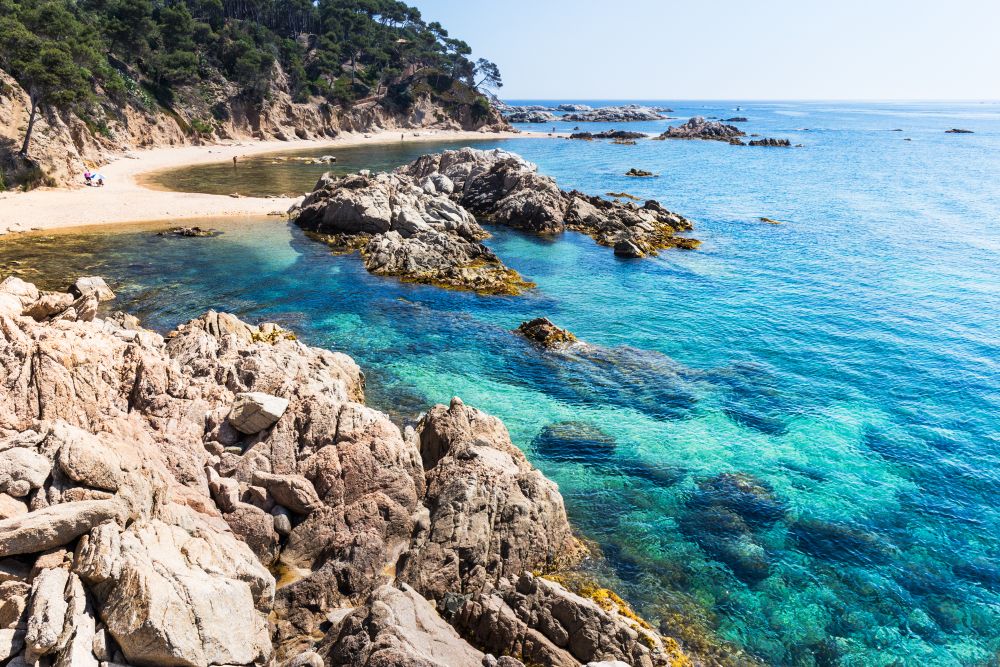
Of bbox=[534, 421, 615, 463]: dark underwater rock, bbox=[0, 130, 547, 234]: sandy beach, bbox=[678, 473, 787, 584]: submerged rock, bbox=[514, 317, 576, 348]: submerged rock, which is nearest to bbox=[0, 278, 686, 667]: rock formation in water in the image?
bbox=[534, 421, 615, 463]: dark underwater rock

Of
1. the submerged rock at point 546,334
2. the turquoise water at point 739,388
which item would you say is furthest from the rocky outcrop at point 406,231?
the submerged rock at point 546,334

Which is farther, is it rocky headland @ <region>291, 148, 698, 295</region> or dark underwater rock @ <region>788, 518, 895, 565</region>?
rocky headland @ <region>291, 148, 698, 295</region>

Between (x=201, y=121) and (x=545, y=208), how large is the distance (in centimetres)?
7951

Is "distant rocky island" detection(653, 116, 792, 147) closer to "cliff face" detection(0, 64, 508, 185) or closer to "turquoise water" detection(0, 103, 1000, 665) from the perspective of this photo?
"cliff face" detection(0, 64, 508, 185)

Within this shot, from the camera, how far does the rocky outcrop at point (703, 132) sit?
176 metres

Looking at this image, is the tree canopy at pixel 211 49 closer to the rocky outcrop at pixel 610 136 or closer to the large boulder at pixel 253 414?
the rocky outcrop at pixel 610 136

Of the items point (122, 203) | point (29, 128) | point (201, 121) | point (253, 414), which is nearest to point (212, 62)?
point (201, 121)

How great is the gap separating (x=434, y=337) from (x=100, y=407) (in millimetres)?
19134

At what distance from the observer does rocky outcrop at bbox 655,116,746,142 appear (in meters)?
176

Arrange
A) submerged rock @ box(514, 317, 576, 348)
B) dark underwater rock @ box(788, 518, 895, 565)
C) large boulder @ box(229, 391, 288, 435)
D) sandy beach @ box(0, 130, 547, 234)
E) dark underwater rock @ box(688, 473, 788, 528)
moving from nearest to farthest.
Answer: large boulder @ box(229, 391, 288, 435)
dark underwater rock @ box(788, 518, 895, 565)
dark underwater rock @ box(688, 473, 788, 528)
submerged rock @ box(514, 317, 576, 348)
sandy beach @ box(0, 130, 547, 234)

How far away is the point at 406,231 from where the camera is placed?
53.6 m

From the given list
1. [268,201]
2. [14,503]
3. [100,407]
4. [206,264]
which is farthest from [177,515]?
[268,201]

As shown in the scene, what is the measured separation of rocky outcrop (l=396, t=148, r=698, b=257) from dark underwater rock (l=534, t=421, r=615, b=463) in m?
31.1

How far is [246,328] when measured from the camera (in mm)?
28375
